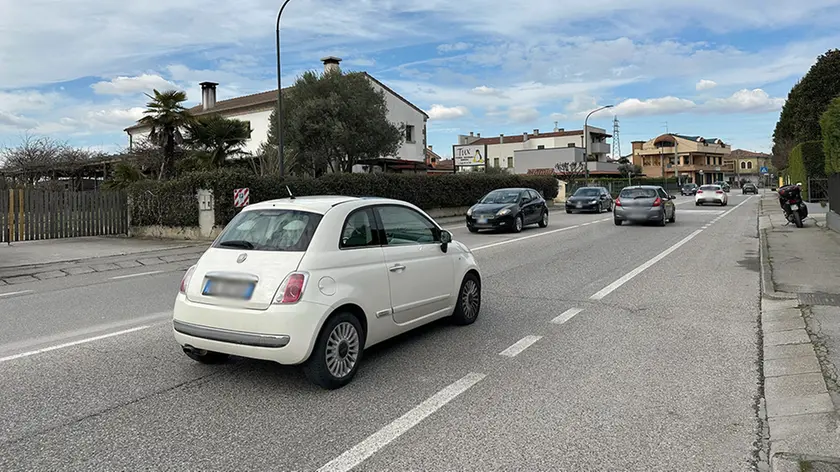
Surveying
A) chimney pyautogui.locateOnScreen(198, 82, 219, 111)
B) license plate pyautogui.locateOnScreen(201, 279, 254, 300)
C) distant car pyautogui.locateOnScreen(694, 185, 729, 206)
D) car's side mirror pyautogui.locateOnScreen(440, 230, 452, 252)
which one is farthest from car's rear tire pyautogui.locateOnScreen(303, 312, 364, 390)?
chimney pyautogui.locateOnScreen(198, 82, 219, 111)

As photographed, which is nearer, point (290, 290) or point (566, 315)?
point (290, 290)

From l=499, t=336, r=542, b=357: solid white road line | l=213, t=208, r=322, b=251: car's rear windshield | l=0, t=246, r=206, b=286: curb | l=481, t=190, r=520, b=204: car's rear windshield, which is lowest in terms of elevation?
l=499, t=336, r=542, b=357: solid white road line

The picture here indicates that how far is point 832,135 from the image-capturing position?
16156 millimetres

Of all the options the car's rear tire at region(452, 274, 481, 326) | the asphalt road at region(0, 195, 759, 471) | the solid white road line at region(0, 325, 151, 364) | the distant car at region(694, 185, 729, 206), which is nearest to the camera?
the asphalt road at region(0, 195, 759, 471)

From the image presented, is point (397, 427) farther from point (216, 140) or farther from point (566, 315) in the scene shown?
point (216, 140)

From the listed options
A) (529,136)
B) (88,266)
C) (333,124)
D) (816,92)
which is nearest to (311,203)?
(88,266)

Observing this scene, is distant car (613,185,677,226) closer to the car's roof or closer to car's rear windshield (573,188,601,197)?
car's rear windshield (573,188,601,197)

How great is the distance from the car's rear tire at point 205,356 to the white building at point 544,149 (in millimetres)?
71543

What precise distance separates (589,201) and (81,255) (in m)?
24.3

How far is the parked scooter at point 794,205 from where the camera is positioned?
63.1 ft

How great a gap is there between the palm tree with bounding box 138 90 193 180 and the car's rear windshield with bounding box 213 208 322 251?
2017 centimetres

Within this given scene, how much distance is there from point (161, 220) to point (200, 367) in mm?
15266

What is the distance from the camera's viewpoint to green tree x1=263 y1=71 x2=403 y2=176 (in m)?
33.3

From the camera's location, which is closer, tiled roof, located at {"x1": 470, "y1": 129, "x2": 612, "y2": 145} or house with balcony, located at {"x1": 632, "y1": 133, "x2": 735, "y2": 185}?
tiled roof, located at {"x1": 470, "y1": 129, "x2": 612, "y2": 145}
